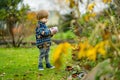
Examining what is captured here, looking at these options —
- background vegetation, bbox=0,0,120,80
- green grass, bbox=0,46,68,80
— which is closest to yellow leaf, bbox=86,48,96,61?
background vegetation, bbox=0,0,120,80

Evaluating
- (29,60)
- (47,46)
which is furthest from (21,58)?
(47,46)

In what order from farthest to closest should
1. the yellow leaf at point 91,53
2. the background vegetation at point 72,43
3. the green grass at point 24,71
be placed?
the green grass at point 24,71
the background vegetation at point 72,43
the yellow leaf at point 91,53

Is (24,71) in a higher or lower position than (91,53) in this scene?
higher

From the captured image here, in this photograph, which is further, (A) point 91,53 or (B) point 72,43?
(B) point 72,43

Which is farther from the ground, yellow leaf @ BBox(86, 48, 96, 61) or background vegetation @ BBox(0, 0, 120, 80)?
background vegetation @ BBox(0, 0, 120, 80)

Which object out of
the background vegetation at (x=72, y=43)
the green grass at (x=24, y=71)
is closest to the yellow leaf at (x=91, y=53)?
the background vegetation at (x=72, y=43)

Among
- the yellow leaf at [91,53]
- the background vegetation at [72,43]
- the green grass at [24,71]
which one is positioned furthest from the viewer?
the green grass at [24,71]

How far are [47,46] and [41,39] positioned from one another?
0.69 ft

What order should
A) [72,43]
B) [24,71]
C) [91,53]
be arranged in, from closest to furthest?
[91,53] < [24,71] < [72,43]

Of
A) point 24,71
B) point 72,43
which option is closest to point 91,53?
point 24,71

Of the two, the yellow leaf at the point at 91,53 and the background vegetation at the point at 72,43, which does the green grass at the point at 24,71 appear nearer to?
the background vegetation at the point at 72,43

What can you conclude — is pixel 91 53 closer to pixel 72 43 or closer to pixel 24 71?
pixel 24 71

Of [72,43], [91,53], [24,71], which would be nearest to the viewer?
[91,53]

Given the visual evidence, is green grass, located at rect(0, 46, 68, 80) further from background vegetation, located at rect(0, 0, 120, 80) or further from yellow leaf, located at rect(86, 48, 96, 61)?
yellow leaf, located at rect(86, 48, 96, 61)
